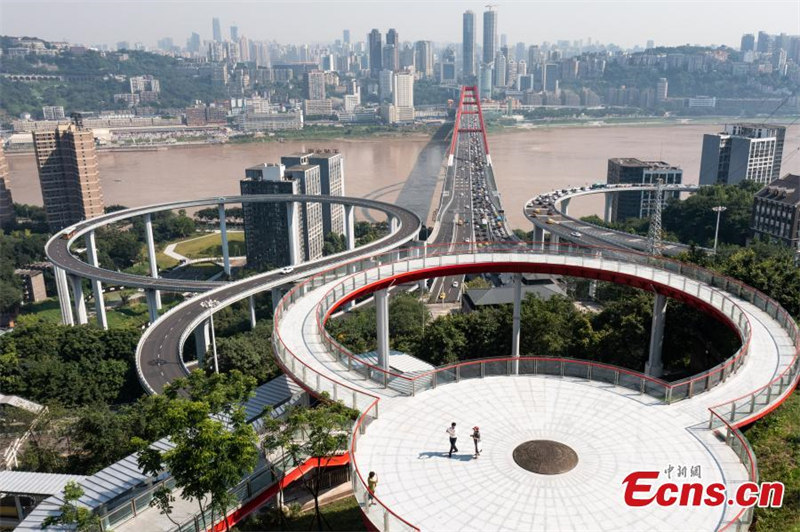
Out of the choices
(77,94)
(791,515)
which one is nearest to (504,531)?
(791,515)

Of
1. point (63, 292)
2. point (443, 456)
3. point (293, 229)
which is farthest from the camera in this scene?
point (293, 229)

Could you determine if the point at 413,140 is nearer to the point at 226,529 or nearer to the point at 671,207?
the point at 671,207

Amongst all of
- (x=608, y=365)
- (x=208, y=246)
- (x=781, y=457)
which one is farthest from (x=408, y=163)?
(x=781, y=457)

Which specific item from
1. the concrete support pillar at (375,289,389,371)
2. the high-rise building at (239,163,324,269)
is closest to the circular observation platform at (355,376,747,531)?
the concrete support pillar at (375,289,389,371)

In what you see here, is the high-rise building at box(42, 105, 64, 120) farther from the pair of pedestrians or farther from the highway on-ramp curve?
the pair of pedestrians

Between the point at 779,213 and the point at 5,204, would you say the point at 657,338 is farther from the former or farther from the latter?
the point at 5,204

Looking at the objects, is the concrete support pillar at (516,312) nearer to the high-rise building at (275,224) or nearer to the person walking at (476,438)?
the person walking at (476,438)
